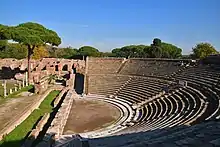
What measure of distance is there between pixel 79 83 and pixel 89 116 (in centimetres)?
1313

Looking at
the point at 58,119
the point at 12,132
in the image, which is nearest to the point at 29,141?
the point at 12,132

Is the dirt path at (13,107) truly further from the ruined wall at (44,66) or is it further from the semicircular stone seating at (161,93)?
the ruined wall at (44,66)

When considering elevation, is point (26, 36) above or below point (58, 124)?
above

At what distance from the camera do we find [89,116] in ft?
70.1

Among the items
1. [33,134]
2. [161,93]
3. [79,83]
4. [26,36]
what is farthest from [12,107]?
[26,36]

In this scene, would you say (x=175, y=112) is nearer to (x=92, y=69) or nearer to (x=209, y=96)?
(x=209, y=96)

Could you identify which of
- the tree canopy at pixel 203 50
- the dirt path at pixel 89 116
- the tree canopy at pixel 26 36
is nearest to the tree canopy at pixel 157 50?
the tree canopy at pixel 203 50

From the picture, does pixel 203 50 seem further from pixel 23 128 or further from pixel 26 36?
pixel 23 128

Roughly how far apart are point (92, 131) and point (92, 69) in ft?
65.0

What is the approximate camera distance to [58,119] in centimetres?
1800

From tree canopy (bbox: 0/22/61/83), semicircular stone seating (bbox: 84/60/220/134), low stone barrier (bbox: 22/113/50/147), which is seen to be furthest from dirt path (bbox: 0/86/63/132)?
tree canopy (bbox: 0/22/61/83)

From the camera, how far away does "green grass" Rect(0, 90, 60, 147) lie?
14484mm

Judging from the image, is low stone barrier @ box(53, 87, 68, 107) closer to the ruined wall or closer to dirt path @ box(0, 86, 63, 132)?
dirt path @ box(0, 86, 63, 132)

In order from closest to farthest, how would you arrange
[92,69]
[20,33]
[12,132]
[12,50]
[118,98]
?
[12,132] → [118,98] → [20,33] → [92,69] → [12,50]
